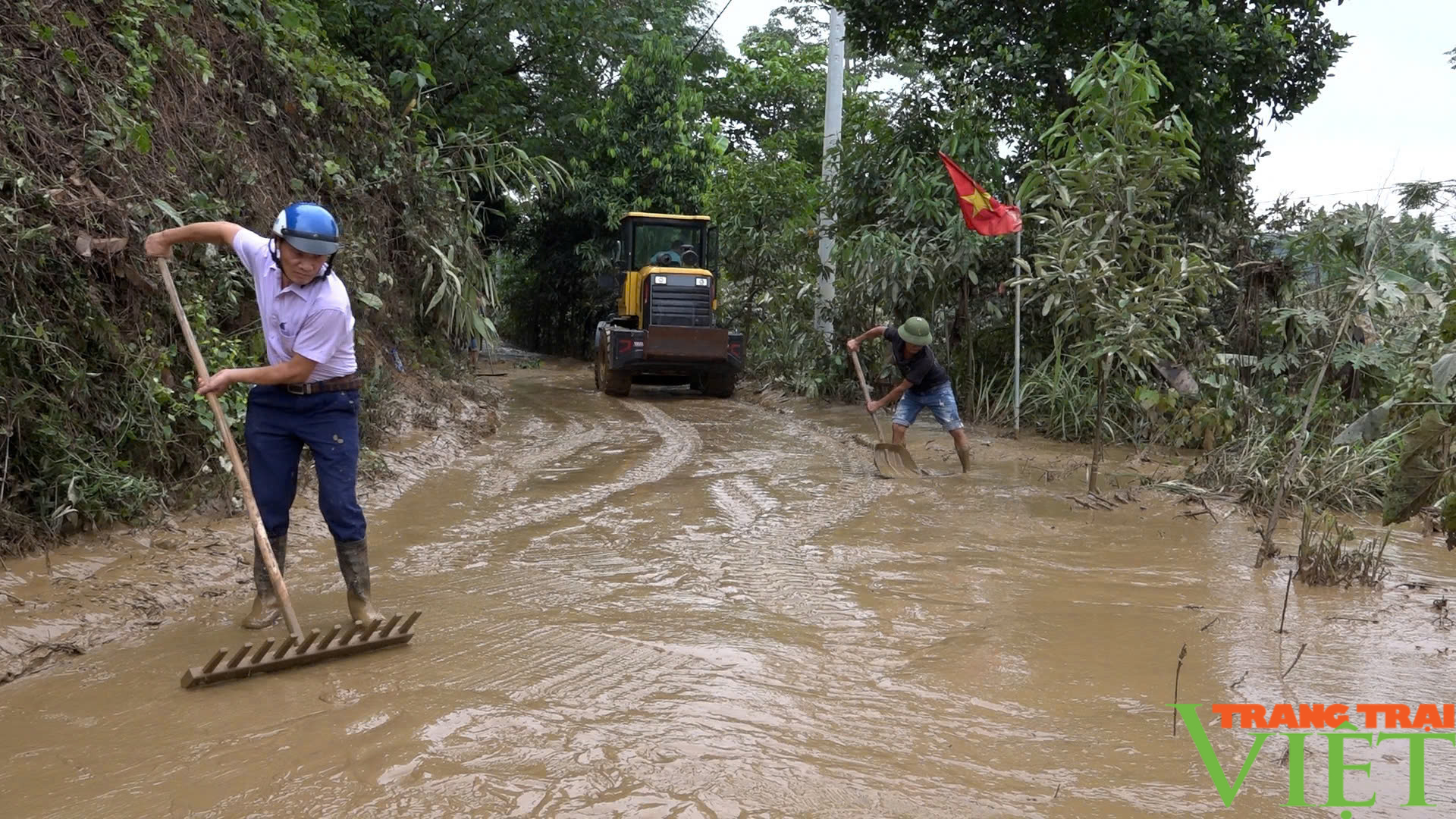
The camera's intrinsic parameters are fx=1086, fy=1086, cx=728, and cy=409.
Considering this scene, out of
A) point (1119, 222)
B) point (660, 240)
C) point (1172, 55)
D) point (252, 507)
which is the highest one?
point (1172, 55)

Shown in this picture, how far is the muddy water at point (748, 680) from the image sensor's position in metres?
3.12

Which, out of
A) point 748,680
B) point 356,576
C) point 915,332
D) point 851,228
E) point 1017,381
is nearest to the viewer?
point 748,680

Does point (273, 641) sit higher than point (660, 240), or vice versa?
point (660, 240)

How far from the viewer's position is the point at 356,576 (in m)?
4.53

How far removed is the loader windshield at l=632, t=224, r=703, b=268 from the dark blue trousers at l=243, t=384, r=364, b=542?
13007 millimetres

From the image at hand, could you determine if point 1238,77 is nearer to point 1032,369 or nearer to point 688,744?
point 1032,369

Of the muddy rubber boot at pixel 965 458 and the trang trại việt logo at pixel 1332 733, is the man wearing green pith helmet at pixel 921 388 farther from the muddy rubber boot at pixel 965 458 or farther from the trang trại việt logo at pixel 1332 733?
the trang trại việt logo at pixel 1332 733

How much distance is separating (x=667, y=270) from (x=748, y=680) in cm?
1214

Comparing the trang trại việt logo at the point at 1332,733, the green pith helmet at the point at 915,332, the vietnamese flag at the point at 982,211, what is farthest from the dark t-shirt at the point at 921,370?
the trang trại việt logo at the point at 1332,733

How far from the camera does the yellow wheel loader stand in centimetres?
1520

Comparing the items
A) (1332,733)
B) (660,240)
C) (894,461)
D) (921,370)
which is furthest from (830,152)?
(1332,733)

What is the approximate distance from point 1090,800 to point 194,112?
22.2 ft

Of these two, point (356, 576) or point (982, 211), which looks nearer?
point (356, 576)

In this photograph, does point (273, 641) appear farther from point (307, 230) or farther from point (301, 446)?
point (307, 230)
